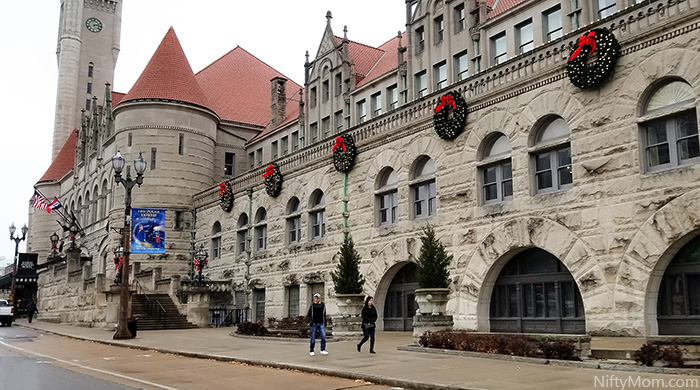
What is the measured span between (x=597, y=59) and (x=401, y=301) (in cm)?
1252

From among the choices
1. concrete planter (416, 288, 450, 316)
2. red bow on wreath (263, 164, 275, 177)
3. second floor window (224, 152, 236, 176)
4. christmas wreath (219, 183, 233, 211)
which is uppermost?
second floor window (224, 152, 236, 176)

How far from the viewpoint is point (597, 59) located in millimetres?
18750

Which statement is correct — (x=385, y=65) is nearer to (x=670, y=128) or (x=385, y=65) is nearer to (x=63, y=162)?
(x=670, y=128)

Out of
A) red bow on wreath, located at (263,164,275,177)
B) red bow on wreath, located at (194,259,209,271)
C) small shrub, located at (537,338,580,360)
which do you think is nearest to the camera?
small shrub, located at (537,338,580,360)

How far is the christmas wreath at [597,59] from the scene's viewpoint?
60.6 ft

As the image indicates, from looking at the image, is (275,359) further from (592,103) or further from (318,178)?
(318,178)

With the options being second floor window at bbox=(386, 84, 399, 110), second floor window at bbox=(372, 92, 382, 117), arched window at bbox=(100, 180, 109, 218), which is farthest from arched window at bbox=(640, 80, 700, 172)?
arched window at bbox=(100, 180, 109, 218)

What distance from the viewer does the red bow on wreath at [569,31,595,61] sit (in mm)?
18875

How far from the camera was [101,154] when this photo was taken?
5372 cm

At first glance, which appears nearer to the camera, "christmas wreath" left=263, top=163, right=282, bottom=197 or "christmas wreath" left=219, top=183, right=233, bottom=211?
"christmas wreath" left=263, top=163, right=282, bottom=197

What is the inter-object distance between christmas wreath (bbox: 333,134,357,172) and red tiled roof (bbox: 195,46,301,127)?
60.2 feet

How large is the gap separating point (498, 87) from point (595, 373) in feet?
43.0

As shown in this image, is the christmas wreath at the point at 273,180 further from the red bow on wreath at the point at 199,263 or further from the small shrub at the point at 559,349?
the small shrub at the point at 559,349

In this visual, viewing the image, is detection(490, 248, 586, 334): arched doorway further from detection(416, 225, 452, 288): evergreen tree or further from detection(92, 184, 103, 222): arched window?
detection(92, 184, 103, 222): arched window
